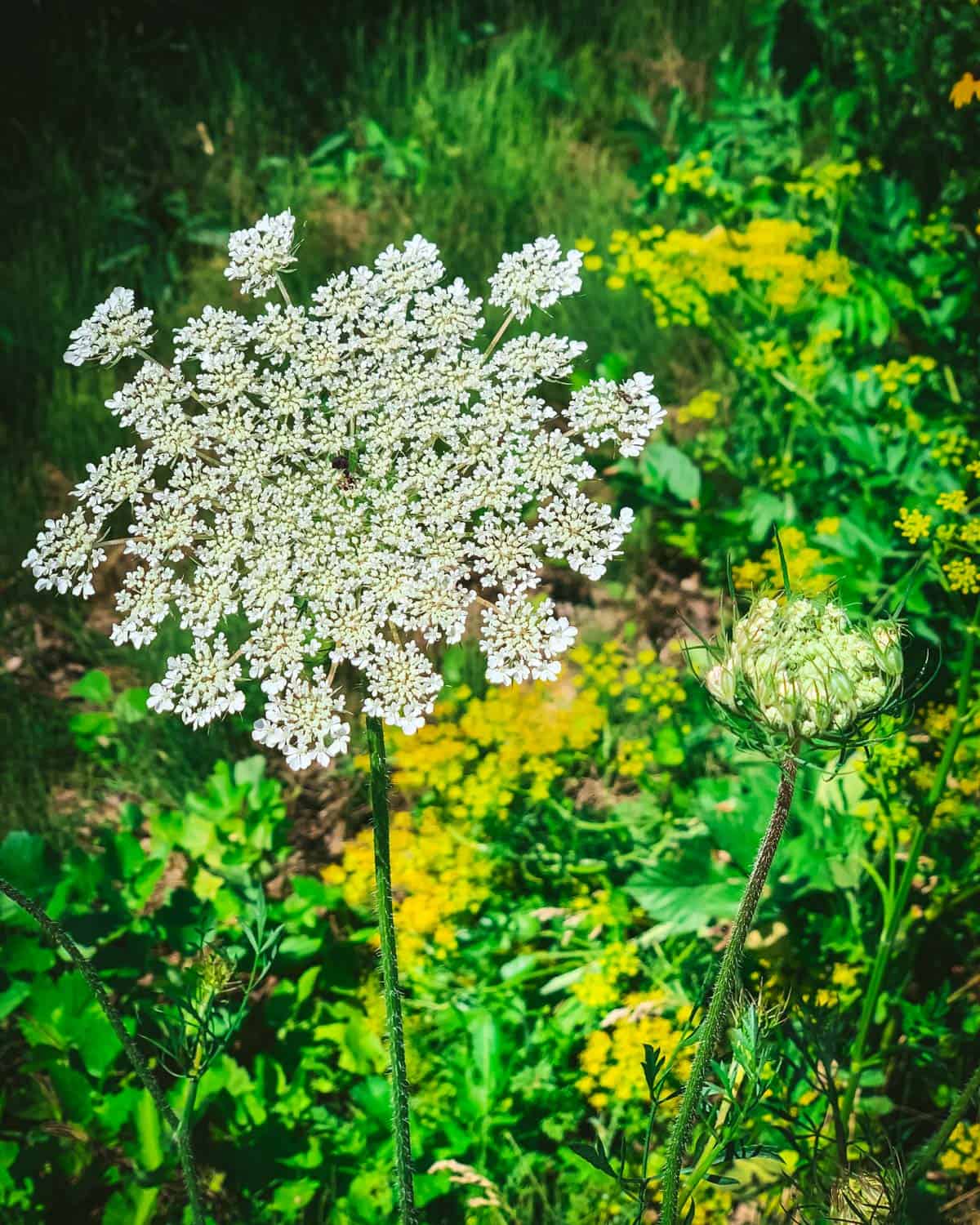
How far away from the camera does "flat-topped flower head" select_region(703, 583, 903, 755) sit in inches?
61.5

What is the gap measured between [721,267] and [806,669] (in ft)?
8.81

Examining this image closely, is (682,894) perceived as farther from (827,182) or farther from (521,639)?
(827,182)

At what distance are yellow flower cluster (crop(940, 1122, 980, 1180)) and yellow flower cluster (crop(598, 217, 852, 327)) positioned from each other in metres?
2.67

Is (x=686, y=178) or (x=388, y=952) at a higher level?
(x=686, y=178)

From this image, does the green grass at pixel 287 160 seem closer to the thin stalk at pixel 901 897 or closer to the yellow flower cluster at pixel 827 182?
the yellow flower cluster at pixel 827 182

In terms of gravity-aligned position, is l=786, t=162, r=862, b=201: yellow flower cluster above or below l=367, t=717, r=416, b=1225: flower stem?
above

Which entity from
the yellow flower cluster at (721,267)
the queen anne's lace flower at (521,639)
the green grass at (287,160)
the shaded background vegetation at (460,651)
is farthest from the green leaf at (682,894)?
the green grass at (287,160)

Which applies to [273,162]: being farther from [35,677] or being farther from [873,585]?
[873,585]

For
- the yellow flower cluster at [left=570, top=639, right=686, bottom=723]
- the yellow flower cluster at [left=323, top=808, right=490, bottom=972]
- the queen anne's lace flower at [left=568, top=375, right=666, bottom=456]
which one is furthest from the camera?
the yellow flower cluster at [left=570, top=639, right=686, bottom=723]

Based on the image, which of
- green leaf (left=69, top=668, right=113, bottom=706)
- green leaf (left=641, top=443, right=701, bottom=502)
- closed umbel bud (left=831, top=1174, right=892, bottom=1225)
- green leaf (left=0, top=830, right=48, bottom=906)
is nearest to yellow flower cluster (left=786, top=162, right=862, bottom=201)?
green leaf (left=641, top=443, right=701, bottom=502)

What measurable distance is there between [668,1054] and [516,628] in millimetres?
1407

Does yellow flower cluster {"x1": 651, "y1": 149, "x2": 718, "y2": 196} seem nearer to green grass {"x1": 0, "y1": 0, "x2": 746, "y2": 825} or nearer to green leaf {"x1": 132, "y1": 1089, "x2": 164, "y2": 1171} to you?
green grass {"x1": 0, "y1": 0, "x2": 746, "y2": 825}

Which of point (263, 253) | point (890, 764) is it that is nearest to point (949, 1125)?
point (890, 764)

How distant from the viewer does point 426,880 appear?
3.13 metres
